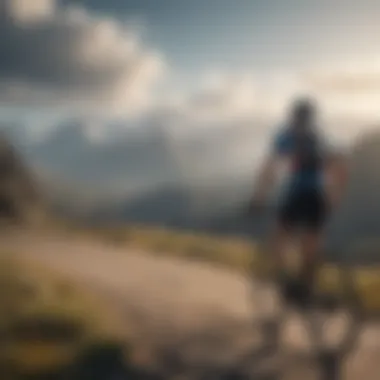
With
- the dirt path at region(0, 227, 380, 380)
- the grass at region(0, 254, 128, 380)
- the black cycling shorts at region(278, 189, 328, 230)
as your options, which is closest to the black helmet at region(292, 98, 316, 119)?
the black cycling shorts at region(278, 189, 328, 230)

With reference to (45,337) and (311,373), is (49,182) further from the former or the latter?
(311,373)

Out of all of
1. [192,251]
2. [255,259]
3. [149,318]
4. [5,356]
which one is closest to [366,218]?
[255,259]

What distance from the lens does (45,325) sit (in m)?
1.17

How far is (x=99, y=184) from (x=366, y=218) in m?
0.47

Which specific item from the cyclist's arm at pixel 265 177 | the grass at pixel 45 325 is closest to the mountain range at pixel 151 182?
the cyclist's arm at pixel 265 177

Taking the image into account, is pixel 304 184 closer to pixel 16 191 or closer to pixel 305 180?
pixel 305 180

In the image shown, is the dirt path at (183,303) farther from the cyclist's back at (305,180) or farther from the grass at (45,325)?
the cyclist's back at (305,180)

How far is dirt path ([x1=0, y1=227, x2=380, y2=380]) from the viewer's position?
1179 mm

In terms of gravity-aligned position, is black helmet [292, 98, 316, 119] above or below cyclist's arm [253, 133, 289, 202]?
above

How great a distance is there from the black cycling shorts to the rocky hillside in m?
0.43

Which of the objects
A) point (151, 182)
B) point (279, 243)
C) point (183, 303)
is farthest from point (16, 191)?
point (279, 243)

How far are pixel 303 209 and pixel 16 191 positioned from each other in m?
0.50

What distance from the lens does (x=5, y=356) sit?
3.83ft

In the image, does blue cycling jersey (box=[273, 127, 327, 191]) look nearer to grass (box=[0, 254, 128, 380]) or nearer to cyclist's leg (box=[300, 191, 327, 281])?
cyclist's leg (box=[300, 191, 327, 281])
